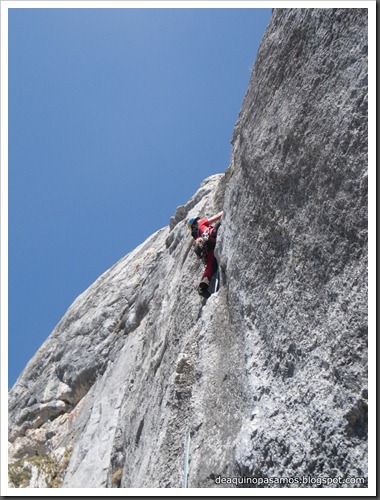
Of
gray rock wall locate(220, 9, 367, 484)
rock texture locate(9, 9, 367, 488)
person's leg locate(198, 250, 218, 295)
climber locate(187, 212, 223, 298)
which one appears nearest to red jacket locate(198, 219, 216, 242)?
climber locate(187, 212, 223, 298)

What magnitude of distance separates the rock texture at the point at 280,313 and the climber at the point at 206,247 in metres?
0.34

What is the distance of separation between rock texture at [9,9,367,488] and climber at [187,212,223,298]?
34cm

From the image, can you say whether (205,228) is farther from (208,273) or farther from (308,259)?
(308,259)

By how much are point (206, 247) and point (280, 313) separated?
415cm

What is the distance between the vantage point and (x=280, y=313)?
6.40 metres

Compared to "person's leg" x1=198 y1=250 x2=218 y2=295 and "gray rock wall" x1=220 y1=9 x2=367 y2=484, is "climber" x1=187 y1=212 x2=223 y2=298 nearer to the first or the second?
"person's leg" x1=198 y1=250 x2=218 y2=295

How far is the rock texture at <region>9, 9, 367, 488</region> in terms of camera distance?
5.29 meters

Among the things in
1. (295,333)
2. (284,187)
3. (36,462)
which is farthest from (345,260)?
(36,462)

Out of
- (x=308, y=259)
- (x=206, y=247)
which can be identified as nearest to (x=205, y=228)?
(x=206, y=247)

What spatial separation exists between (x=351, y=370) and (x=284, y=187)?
2.64 meters

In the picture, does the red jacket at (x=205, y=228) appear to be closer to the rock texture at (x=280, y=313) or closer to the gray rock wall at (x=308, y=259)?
the rock texture at (x=280, y=313)

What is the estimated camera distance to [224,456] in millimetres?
6328

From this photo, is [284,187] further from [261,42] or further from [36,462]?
[36,462]

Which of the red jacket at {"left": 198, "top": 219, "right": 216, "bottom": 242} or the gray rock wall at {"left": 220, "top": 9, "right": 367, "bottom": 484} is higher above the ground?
the red jacket at {"left": 198, "top": 219, "right": 216, "bottom": 242}
